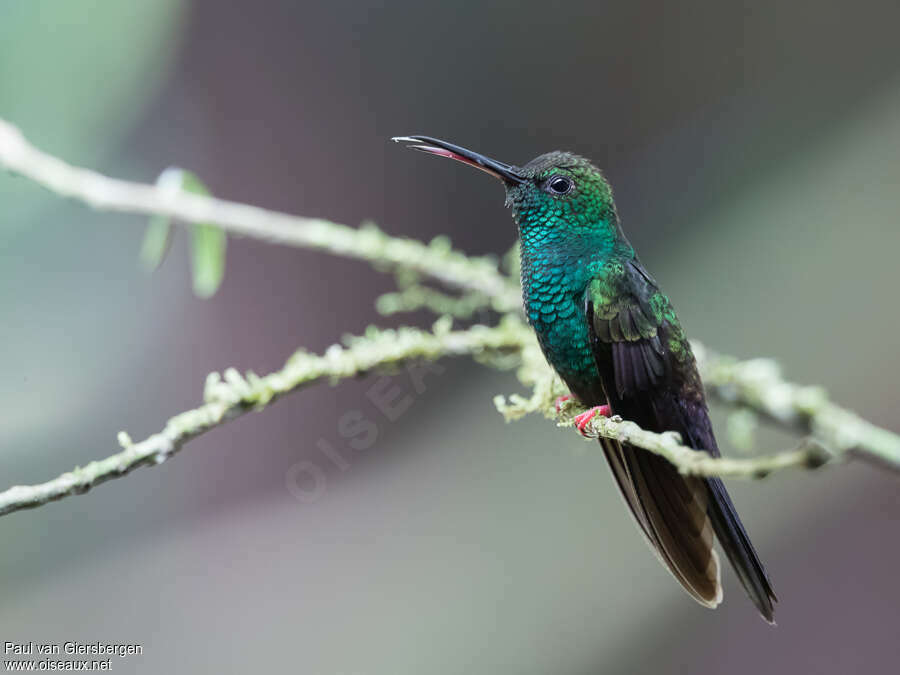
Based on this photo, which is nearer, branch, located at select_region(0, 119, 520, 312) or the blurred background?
branch, located at select_region(0, 119, 520, 312)

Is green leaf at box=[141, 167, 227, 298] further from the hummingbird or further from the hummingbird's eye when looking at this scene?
the hummingbird's eye

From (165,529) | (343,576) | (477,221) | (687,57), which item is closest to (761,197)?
(687,57)

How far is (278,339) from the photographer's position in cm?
318

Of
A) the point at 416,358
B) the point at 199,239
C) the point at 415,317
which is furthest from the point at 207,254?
the point at 415,317

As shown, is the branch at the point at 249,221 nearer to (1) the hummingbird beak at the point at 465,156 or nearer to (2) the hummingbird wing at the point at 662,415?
(1) the hummingbird beak at the point at 465,156

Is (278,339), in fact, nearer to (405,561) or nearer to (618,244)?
(405,561)

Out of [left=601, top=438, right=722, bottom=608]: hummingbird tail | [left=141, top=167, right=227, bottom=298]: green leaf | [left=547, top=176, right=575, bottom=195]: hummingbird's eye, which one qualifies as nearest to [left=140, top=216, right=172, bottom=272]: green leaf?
[left=141, top=167, right=227, bottom=298]: green leaf

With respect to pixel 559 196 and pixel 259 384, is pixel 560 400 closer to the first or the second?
pixel 559 196

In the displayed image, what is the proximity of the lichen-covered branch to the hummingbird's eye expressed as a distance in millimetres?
372

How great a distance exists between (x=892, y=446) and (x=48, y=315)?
2.72m

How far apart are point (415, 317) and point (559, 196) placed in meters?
2.11

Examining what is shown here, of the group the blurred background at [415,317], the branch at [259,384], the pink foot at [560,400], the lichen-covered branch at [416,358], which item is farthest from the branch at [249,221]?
the blurred background at [415,317]

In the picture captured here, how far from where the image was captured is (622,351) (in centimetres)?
124

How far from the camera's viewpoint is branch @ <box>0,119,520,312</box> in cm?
178
